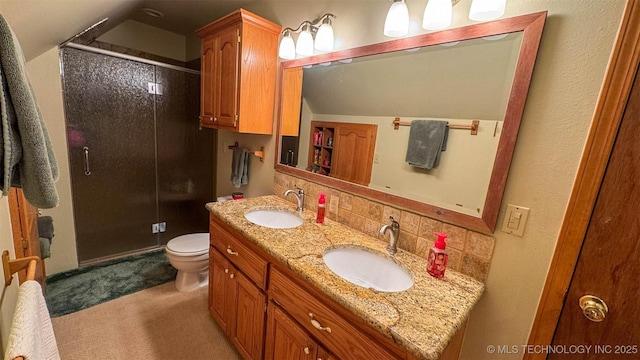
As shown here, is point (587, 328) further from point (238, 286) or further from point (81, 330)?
point (81, 330)

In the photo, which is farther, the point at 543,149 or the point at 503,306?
the point at 503,306

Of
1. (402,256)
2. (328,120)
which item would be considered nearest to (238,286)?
(402,256)

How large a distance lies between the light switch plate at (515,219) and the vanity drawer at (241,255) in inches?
39.4

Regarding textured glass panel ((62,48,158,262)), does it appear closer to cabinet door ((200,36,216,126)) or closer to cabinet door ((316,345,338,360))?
cabinet door ((200,36,216,126))

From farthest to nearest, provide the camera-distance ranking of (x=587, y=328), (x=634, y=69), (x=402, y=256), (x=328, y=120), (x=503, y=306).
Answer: (x=328, y=120), (x=402, y=256), (x=503, y=306), (x=587, y=328), (x=634, y=69)

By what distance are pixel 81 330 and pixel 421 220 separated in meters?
2.19

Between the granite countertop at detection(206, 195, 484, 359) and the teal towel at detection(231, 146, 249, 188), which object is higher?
the teal towel at detection(231, 146, 249, 188)

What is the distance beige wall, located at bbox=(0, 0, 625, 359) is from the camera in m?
0.80

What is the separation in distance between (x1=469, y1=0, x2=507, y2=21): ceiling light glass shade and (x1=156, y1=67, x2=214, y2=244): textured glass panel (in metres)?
2.58

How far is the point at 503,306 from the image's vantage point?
3.28 feet

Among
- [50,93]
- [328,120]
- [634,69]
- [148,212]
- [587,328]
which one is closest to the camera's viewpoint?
[634,69]

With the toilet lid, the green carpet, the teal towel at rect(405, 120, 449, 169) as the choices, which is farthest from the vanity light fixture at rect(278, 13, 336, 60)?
the green carpet

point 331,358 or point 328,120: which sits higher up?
point 328,120

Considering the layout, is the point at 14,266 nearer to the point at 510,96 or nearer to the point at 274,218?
the point at 274,218
